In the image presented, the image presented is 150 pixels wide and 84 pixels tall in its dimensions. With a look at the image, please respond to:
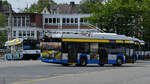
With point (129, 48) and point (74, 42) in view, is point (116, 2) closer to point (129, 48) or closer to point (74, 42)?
point (129, 48)

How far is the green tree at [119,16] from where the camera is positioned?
2302 inches

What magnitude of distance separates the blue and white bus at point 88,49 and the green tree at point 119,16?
22.5 meters

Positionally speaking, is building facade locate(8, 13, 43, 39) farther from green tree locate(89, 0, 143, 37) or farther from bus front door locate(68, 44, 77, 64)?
bus front door locate(68, 44, 77, 64)

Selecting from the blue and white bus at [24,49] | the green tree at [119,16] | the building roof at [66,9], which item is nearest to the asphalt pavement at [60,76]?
the blue and white bus at [24,49]

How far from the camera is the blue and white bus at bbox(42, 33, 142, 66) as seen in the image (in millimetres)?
31375

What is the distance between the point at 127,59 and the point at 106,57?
2.59 metres

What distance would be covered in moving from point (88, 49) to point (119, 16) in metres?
26.9

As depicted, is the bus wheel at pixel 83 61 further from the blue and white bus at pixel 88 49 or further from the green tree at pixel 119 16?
the green tree at pixel 119 16

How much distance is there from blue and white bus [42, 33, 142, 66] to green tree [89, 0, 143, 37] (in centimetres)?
2250

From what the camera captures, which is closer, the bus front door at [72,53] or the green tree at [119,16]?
the bus front door at [72,53]

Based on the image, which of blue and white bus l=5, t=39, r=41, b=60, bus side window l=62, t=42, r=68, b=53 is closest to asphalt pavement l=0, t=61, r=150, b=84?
bus side window l=62, t=42, r=68, b=53

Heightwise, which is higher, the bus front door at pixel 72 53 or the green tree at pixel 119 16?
the green tree at pixel 119 16

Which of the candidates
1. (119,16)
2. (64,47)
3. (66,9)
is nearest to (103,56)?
(64,47)

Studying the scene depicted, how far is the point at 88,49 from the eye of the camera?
3284cm
